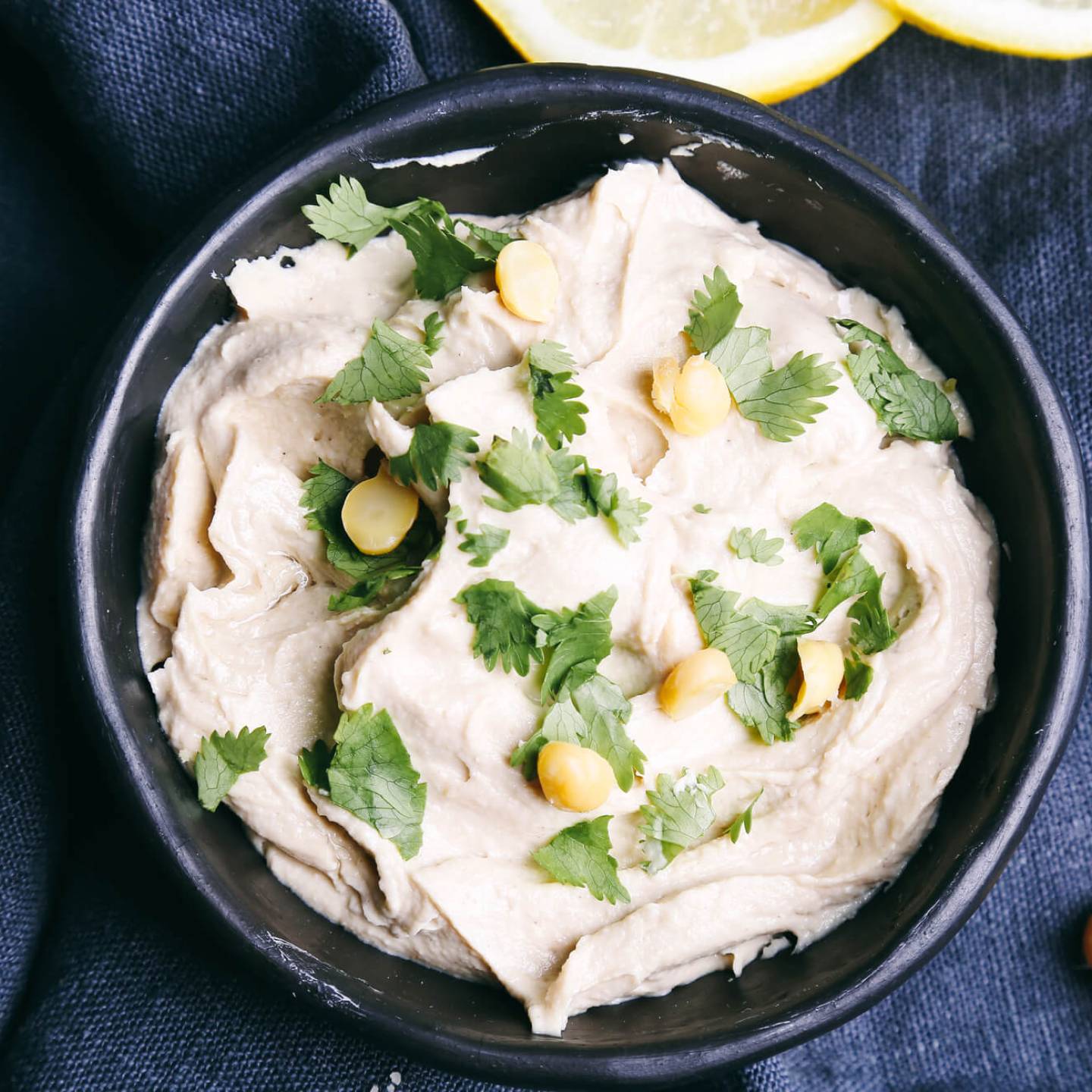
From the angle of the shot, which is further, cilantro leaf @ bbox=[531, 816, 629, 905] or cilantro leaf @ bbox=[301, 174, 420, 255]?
cilantro leaf @ bbox=[301, 174, 420, 255]

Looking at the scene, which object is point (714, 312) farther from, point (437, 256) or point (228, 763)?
point (228, 763)

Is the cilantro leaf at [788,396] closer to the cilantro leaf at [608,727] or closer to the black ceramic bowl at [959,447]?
the black ceramic bowl at [959,447]

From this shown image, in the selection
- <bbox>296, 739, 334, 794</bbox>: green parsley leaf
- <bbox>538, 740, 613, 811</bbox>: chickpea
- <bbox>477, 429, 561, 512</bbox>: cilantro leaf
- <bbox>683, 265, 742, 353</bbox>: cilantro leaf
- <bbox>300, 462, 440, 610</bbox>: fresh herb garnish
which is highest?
<bbox>683, 265, 742, 353</bbox>: cilantro leaf

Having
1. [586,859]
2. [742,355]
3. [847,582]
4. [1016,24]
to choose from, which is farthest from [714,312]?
[1016,24]

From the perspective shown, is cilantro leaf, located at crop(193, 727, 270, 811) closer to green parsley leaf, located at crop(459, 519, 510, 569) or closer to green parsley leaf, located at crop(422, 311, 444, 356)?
green parsley leaf, located at crop(459, 519, 510, 569)

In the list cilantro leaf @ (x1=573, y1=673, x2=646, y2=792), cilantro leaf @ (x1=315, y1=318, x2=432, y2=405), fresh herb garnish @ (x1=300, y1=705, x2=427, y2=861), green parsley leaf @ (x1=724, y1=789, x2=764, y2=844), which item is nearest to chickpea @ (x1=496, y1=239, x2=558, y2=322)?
cilantro leaf @ (x1=315, y1=318, x2=432, y2=405)

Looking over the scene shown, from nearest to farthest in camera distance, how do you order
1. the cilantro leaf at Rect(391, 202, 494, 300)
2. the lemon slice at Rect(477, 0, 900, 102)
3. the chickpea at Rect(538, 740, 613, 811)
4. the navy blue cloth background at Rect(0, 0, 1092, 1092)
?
the chickpea at Rect(538, 740, 613, 811), the cilantro leaf at Rect(391, 202, 494, 300), the navy blue cloth background at Rect(0, 0, 1092, 1092), the lemon slice at Rect(477, 0, 900, 102)
